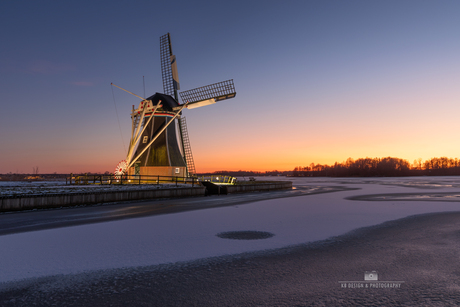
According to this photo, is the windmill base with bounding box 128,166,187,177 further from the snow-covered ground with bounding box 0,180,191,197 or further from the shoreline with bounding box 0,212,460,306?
the shoreline with bounding box 0,212,460,306

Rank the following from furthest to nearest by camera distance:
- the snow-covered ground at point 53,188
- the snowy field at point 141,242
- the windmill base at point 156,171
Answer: the windmill base at point 156,171 → the snow-covered ground at point 53,188 → the snowy field at point 141,242

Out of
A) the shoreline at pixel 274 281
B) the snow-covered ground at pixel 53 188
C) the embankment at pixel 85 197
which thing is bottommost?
the shoreline at pixel 274 281

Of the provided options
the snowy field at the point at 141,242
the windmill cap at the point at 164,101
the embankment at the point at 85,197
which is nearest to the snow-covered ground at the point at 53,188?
the embankment at the point at 85,197

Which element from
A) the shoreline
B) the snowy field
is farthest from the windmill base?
the shoreline

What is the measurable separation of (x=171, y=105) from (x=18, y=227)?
971 inches

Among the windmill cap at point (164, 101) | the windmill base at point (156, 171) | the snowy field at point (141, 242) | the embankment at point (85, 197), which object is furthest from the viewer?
the windmill cap at point (164, 101)

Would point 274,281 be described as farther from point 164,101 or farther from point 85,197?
point 164,101

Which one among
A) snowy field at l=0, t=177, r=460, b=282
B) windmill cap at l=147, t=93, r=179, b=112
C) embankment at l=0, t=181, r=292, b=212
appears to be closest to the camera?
snowy field at l=0, t=177, r=460, b=282

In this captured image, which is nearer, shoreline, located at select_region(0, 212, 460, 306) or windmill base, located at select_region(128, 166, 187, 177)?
shoreline, located at select_region(0, 212, 460, 306)

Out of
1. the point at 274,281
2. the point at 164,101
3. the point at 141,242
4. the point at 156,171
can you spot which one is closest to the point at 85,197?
the point at 141,242

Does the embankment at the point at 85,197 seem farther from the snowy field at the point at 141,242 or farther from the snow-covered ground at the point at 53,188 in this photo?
the snowy field at the point at 141,242

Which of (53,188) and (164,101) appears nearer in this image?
(53,188)

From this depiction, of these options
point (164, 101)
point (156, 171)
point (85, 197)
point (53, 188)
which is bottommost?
point (85, 197)

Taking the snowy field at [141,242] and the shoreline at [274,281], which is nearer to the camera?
the shoreline at [274,281]
